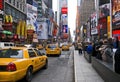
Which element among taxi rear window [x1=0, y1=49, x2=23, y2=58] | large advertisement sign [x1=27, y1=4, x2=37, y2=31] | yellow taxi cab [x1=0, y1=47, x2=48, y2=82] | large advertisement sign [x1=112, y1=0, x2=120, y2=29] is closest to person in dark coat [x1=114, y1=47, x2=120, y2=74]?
yellow taxi cab [x1=0, y1=47, x2=48, y2=82]

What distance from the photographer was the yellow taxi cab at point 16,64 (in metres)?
9.70

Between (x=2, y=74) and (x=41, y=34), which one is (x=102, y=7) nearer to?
(x=41, y=34)

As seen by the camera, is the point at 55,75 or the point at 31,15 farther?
the point at 31,15

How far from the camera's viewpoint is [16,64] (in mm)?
9969

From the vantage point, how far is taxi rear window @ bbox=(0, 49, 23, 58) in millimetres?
11117

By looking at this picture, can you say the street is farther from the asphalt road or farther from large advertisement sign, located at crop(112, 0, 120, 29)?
large advertisement sign, located at crop(112, 0, 120, 29)

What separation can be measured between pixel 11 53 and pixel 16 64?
1461mm

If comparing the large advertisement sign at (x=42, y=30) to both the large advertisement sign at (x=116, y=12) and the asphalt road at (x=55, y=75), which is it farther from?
the asphalt road at (x=55, y=75)

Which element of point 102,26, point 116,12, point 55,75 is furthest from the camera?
point 102,26

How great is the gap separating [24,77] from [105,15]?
64.2 metres

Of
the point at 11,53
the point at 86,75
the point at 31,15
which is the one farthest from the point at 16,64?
the point at 31,15

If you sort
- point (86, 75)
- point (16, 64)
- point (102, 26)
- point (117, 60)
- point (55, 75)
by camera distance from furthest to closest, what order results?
point (102, 26), point (55, 75), point (86, 75), point (16, 64), point (117, 60)

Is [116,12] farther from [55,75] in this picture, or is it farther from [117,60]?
[117,60]

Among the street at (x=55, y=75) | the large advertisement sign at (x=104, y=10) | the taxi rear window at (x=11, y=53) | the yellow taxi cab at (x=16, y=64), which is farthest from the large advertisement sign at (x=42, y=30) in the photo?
the taxi rear window at (x=11, y=53)
